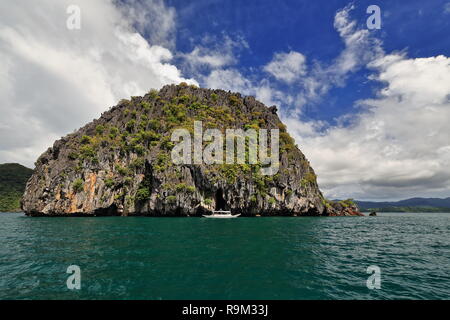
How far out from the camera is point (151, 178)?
57.2m

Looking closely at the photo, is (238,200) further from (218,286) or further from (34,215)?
(34,215)

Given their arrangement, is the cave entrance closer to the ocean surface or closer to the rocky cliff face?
the rocky cliff face

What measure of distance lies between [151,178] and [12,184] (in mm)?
121907

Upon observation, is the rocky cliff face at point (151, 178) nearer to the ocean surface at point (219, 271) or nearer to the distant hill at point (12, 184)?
the ocean surface at point (219, 271)

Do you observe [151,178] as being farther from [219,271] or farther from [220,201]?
[219,271]

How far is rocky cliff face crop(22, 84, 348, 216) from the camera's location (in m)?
54.7

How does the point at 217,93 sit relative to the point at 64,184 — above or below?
above

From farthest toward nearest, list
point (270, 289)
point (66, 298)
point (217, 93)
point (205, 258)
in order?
1. point (217, 93)
2. point (205, 258)
3. point (270, 289)
4. point (66, 298)

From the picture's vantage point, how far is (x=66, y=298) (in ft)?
26.5

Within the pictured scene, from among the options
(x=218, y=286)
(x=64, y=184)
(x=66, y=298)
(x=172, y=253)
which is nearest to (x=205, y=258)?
(x=172, y=253)

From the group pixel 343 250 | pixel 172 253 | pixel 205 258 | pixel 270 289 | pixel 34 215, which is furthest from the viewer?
pixel 34 215

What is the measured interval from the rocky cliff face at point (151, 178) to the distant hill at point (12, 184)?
2598 inches

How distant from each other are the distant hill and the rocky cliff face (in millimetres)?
65987

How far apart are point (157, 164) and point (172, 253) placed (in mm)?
44895
